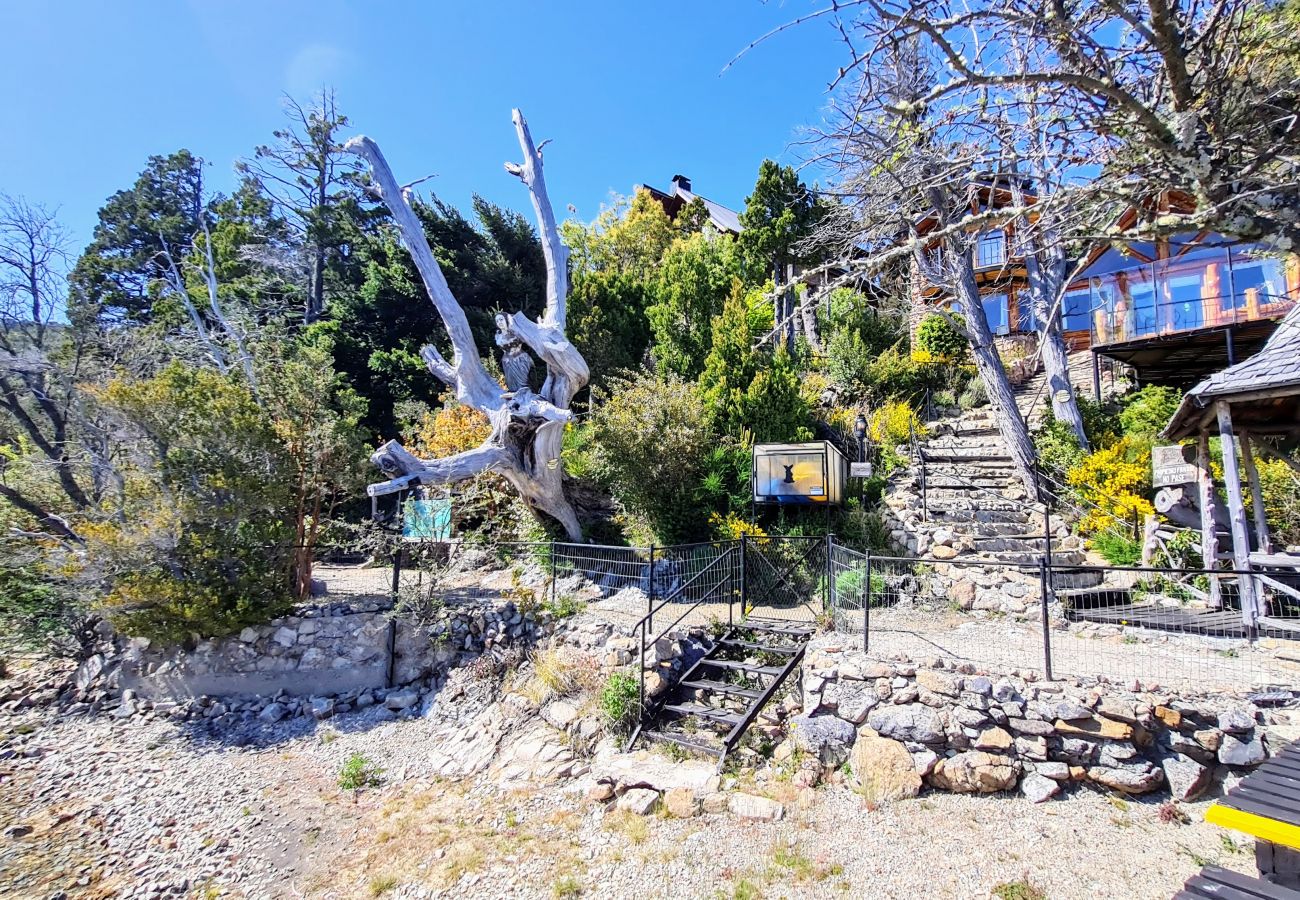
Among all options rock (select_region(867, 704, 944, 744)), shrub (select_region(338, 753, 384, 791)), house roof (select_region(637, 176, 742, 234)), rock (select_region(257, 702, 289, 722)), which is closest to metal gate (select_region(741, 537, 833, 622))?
rock (select_region(867, 704, 944, 744))

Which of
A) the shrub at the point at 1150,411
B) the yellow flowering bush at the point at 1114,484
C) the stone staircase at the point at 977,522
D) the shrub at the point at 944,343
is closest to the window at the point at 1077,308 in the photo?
the shrub at the point at 944,343

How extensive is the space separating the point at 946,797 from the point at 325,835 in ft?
17.7

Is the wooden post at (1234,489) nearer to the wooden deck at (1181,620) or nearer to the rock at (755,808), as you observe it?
the wooden deck at (1181,620)

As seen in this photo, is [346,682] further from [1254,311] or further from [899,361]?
[1254,311]

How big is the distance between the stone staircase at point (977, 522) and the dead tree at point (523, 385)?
5.65m

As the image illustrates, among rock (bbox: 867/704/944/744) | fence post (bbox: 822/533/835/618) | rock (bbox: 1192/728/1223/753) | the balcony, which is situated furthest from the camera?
the balcony

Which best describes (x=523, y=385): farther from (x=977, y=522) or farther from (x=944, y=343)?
(x=944, y=343)

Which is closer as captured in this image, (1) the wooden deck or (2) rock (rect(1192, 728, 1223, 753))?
(2) rock (rect(1192, 728, 1223, 753))

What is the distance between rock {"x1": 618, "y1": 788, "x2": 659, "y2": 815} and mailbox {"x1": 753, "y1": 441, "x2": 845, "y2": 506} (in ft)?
16.2

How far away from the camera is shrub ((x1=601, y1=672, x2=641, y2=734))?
6230mm

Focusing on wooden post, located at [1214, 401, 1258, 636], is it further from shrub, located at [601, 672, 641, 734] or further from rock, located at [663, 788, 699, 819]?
shrub, located at [601, 672, 641, 734]

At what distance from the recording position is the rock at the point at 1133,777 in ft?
14.5

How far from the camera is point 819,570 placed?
28.0ft

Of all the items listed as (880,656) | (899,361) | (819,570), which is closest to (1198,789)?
(880,656)
